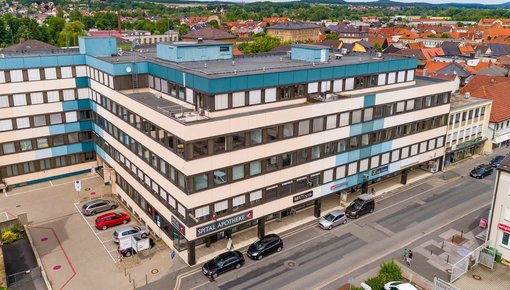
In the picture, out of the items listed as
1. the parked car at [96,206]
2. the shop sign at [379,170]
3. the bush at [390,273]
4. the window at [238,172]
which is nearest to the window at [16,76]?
the parked car at [96,206]

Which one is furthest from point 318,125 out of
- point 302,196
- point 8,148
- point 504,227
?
point 8,148

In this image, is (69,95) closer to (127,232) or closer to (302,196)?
(127,232)

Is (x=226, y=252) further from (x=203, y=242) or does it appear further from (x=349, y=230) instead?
(x=349, y=230)

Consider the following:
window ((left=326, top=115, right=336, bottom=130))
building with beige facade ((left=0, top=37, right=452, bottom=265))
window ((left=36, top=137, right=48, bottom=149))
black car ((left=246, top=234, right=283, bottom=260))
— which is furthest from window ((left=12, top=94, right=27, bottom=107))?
window ((left=326, top=115, right=336, bottom=130))

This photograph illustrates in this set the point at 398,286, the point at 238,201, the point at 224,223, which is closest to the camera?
the point at 398,286

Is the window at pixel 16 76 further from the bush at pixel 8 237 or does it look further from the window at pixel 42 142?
the bush at pixel 8 237
